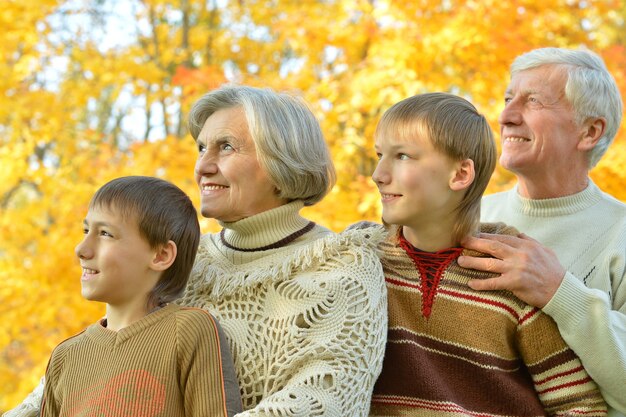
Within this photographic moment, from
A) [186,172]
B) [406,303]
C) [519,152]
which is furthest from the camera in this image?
[186,172]

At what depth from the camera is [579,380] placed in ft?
7.25

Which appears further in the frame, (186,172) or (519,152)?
(186,172)

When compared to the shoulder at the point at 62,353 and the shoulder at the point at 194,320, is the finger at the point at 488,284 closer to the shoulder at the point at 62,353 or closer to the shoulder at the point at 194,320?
the shoulder at the point at 194,320

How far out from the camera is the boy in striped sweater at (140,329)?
2.00 metres

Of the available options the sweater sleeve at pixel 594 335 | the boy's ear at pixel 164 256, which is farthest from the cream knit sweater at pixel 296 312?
the sweater sleeve at pixel 594 335

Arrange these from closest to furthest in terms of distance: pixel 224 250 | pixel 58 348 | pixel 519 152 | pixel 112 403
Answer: pixel 112 403
pixel 58 348
pixel 224 250
pixel 519 152

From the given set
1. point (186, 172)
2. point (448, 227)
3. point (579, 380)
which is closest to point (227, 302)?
point (448, 227)

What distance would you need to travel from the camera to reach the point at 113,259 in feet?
6.83

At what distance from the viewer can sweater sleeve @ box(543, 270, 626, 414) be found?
7.20 feet

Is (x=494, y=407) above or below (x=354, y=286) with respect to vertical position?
below

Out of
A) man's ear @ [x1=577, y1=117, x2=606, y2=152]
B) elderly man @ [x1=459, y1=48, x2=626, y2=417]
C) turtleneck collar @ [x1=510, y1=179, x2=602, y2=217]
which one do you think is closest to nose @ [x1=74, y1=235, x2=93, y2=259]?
elderly man @ [x1=459, y1=48, x2=626, y2=417]

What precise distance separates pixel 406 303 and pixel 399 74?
10.8ft

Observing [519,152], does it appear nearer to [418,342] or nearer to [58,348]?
[418,342]

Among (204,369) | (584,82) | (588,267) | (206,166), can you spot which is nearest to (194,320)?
(204,369)
